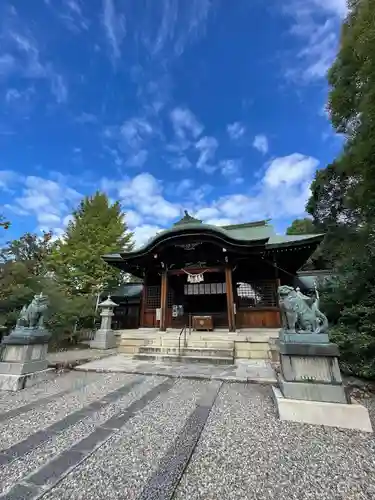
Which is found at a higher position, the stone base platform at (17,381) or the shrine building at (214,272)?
the shrine building at (214,272)

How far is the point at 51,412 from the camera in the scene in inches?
128

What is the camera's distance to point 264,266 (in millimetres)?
10031

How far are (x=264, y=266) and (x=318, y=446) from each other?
8.04 metres

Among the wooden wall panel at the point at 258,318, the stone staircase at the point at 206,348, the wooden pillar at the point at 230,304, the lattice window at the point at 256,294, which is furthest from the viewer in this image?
the lattice window at the point at 256,294

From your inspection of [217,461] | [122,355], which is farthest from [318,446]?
[122,355]

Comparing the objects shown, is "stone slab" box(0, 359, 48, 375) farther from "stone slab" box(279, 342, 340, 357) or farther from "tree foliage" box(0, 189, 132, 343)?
"stone slab" box(279, 342, 340, 357)

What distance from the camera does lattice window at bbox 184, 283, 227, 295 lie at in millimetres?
10578

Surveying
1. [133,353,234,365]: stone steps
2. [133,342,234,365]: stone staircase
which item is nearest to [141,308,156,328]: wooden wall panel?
[133,342,234,365]: stone staircase

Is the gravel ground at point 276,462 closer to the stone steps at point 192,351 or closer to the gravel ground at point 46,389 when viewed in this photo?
the gravel ground at point 46,389

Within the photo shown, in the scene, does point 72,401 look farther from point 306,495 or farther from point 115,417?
point 306,495

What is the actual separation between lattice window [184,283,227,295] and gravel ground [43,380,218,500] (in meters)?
7.27

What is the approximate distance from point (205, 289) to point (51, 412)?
8130mm

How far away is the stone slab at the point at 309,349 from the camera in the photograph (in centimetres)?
308

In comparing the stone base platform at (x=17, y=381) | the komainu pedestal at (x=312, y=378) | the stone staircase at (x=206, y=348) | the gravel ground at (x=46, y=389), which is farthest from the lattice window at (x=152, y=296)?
the komainu pedestal at (x=312, y=378)
